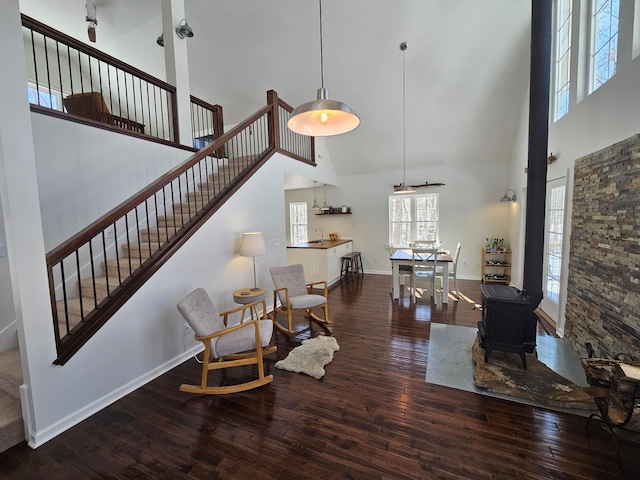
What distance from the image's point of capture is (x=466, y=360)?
293 cm

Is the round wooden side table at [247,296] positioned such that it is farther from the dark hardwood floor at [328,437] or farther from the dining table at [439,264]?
the dining table at [439,264]

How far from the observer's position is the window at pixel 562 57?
3.49 meters

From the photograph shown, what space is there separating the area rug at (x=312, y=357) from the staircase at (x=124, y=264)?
1.81 meters

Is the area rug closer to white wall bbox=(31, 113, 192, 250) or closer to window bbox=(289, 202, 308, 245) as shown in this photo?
white wall bbox=(31, 113, 192, 250)

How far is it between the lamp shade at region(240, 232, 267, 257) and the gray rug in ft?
7.78

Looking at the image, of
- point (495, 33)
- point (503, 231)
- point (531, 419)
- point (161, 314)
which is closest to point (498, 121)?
point (495, 33)

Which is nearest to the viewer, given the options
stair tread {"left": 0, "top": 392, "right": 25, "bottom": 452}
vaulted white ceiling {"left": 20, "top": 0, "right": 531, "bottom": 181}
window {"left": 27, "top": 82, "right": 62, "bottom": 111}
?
stair tread {"left": 0, "top": 392, "right": 25, "bottom": 452}

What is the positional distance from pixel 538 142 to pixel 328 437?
3234mm

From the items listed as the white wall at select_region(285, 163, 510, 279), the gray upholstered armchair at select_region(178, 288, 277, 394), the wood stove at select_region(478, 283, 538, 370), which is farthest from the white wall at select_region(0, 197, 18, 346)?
the white wall at select_region(285, 163, 510, 279)

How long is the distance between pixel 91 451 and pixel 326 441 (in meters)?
A: 1.60

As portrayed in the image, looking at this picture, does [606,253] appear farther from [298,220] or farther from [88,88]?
[88,88]

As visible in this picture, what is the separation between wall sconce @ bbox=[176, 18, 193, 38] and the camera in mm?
4152

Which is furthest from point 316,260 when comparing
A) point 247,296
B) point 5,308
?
point 5,308

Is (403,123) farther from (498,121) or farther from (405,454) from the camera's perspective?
(405,454)
